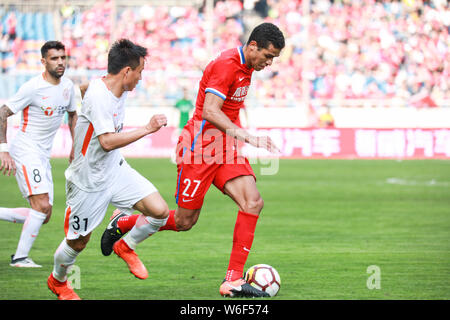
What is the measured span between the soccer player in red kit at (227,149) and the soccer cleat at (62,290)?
1190 millimetres

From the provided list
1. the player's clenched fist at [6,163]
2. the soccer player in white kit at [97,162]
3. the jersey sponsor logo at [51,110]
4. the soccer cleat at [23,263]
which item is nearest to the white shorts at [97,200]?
the soccer player in white kit at [97,162]

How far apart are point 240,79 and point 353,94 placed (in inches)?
885

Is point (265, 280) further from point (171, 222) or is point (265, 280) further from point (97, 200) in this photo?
point (97, 200)

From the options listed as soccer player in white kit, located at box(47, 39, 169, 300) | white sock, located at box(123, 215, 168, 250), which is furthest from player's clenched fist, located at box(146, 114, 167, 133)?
white sock, located at box(123, 215, 168, 250)

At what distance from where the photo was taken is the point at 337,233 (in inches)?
388

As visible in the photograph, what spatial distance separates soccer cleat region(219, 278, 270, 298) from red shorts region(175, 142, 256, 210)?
92 centimetres

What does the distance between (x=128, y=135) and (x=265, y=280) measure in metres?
1.75

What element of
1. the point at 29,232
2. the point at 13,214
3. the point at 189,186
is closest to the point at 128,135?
the point at 189,186

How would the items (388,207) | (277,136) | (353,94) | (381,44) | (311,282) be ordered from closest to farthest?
(311,282)
(388,207)
(277,136)
(353,94)
(381,44)

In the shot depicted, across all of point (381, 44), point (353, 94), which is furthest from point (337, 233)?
point (381, 44)

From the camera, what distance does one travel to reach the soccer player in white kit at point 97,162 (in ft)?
18.5

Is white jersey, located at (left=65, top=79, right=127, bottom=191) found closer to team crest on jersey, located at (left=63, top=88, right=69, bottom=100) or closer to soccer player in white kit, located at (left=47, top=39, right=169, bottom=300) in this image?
soccer player in white kit, located at (left=47, top=39, right=169, bottom=300)

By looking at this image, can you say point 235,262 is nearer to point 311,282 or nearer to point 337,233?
point 311,282

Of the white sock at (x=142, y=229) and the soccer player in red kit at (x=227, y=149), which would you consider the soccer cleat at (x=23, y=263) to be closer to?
the soccer player in red kit at (x=227, y=149)
